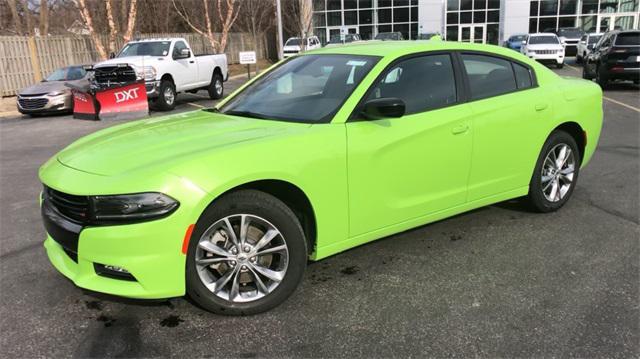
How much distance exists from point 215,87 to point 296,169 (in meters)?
15.8

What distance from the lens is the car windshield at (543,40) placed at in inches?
1030

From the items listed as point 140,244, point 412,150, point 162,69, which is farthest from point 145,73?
→ point 140,244

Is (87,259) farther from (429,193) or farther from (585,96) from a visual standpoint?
(585,96)

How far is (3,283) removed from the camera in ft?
12.8

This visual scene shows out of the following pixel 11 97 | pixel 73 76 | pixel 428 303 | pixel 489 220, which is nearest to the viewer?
pixel 428 303

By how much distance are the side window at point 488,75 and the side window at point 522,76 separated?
59 millimetres

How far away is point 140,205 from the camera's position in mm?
2875

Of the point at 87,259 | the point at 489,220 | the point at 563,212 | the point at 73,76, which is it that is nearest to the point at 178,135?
the point at 87,259

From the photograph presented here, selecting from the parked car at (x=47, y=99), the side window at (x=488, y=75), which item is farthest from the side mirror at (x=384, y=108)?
the parked car at (x=47, y=99)

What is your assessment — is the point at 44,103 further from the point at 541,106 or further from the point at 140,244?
the point at 541,106

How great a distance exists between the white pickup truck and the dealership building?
87.1 ft

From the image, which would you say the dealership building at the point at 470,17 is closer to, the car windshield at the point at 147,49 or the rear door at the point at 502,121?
the car windshield at the point at 147,49

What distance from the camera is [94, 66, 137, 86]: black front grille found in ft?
47.9

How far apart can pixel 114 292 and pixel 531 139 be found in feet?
11.8
